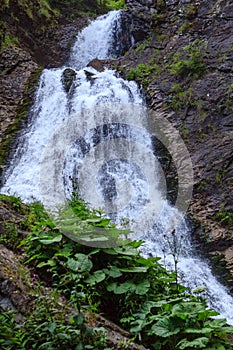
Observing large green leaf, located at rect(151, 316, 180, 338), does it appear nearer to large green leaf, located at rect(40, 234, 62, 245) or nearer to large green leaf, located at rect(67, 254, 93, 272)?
large green leaf, located at rect(67, 254, 93, 272)

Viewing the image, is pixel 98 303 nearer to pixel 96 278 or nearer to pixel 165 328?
pixel 96 278

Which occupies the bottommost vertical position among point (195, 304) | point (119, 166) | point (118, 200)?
point (195, 304)

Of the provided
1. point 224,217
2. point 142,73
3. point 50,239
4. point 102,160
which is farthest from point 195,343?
point 142,73

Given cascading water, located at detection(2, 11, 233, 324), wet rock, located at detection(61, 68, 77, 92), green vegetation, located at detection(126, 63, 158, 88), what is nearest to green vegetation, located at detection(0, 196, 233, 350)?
cascading water, located at detection(2, 11, 233, 324)

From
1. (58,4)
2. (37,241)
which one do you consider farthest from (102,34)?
(37,241)

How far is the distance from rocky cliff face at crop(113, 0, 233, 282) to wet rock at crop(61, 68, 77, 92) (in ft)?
6.07

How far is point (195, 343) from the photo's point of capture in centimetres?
233

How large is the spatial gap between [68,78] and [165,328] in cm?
1093

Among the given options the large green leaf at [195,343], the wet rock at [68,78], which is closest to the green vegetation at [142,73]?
the wet rock at [68,78]

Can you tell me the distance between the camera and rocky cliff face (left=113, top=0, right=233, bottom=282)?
354 inches

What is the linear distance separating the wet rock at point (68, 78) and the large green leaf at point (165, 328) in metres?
10.3

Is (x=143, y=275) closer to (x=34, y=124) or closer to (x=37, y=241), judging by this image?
(x=37, y=241)

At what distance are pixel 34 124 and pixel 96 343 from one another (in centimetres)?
968

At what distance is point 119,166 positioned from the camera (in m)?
9.95
